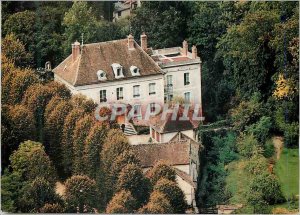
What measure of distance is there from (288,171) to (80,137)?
2.03 m

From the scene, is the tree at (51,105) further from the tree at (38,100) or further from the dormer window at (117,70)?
the dormer window at (117,70)

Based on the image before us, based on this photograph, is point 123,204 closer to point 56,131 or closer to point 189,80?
point 56,131

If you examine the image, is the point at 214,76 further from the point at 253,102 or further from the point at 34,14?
the point at 34,14

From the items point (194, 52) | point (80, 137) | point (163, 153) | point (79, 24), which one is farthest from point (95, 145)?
point (194, 52)

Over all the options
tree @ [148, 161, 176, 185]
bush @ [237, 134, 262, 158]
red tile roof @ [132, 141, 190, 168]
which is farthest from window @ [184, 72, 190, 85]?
tree @ [148, 161, 176, 185]

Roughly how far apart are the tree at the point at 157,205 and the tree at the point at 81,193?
0.50 m

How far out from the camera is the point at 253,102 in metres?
10.8

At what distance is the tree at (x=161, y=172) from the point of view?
34.8ft

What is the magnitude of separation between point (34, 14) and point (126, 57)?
101 centimetres

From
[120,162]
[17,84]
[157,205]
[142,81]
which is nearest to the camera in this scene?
[157,205]

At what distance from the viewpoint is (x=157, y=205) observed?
10.4m

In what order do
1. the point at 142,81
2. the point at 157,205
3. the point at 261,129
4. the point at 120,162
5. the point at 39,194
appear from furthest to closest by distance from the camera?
the point at 142,81 → the point at 261,129 → the point at 120,162 → the point at 39,194 → the point at 157,205

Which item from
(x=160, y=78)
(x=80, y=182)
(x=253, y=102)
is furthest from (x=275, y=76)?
(x=80, y=182)

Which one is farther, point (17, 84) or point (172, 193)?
point (17, 84)
